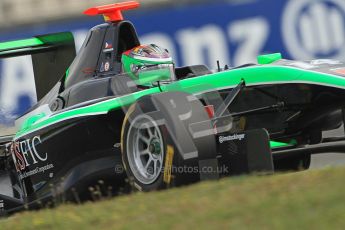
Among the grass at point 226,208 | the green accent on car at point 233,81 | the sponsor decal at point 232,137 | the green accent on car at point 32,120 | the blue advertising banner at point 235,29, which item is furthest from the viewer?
the blue advertising banner at point 235,29

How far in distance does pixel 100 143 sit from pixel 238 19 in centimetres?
672

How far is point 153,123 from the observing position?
19.0 ft

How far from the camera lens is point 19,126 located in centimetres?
785

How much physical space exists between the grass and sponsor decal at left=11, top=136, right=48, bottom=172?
1.69m

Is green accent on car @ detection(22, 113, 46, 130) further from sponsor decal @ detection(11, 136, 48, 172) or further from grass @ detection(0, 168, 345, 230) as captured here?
grass @ detection(0, 168, 345, 230)

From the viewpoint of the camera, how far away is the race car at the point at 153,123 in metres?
5.77

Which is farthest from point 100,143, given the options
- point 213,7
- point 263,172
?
point 213,7

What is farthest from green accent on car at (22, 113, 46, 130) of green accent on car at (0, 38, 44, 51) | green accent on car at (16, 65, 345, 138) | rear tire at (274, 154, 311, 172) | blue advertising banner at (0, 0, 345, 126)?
blue advertising banner at (0, 0, 345, 126)

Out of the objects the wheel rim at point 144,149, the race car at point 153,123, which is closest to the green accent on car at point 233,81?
the race car at point 153,123

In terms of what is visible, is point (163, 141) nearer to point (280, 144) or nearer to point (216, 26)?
point (280, 144)

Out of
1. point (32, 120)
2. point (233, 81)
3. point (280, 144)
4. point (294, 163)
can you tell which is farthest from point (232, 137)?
point (32, 120)

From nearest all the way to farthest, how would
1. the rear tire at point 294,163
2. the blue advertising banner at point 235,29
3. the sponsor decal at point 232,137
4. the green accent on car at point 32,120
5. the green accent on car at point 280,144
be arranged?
the sponsor decal at point 232,137 → the green accent on car at point 280,144 → the green accent on car at point 32,120 → the rear tire at point 294,163 → the blue advertising banner at point 235,29

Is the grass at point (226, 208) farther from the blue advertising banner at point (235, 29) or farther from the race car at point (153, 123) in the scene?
the blue advertising banner at point (235, 29)

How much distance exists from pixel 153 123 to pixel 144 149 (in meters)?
0.29
